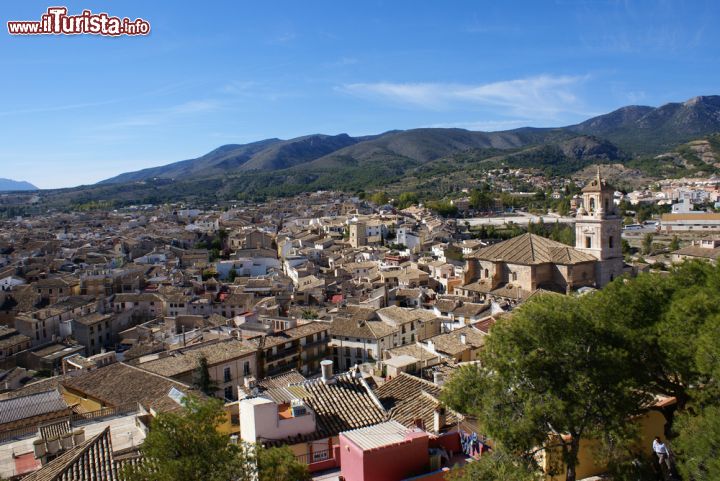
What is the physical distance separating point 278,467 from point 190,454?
1.21 m

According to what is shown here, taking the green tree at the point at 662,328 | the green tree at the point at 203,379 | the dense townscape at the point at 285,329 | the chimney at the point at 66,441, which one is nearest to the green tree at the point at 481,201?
the dense townscape at the point at 285,329

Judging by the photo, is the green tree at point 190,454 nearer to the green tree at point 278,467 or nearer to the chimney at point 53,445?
the green tree at point 278,467

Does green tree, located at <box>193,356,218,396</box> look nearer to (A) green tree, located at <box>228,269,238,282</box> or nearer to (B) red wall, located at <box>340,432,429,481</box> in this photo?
(B) red wall, located at <box>340,432,429,481</box>

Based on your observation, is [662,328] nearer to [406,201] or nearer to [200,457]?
[200,457]

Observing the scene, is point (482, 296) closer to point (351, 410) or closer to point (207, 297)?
point (207, 297)

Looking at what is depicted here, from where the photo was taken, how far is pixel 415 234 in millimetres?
72062

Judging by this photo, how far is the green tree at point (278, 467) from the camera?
27.3ft

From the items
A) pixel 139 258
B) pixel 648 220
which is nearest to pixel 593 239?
pixel 139 258

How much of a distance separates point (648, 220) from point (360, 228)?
56.4 meters

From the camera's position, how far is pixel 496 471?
348 inches

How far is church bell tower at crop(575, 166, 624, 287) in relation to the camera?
3816 centimetres

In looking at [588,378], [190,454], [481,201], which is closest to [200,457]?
[190,454]

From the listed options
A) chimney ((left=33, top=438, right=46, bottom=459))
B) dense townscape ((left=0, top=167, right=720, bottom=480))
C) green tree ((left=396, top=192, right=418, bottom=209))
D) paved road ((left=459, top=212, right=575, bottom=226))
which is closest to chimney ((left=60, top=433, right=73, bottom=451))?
dense townscape ((left=0, top=167, right=720, bottom=480))

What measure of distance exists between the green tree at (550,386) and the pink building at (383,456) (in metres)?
1.14
